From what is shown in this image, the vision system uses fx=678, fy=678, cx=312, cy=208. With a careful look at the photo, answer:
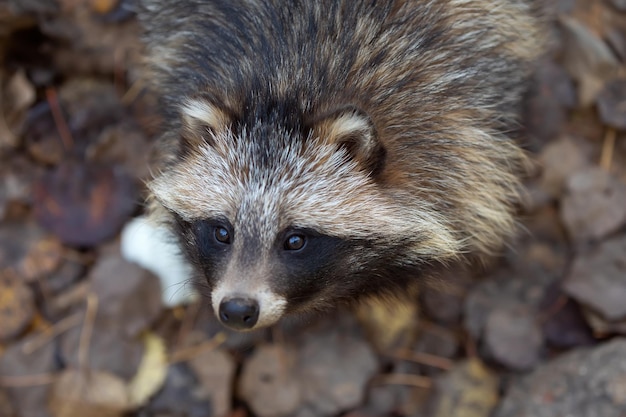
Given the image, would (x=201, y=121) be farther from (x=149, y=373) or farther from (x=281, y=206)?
(x=149, y=373)

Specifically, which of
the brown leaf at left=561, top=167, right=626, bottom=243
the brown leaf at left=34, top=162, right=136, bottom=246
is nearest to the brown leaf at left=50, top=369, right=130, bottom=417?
the brown leaf at left=34, top=162, right=136, bottom=246

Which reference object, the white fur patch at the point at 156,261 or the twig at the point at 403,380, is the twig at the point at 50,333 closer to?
the white fur patch at the point at 156,261

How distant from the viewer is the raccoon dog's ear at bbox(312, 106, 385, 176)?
93.0 inches

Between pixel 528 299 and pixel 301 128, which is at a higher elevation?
pixel 301 128

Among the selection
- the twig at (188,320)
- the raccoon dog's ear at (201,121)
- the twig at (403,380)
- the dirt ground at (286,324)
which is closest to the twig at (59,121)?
the dirt ground at (286,324)

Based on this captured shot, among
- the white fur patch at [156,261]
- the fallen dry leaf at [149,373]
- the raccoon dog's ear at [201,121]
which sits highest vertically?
the raccoon dog's ear at [201,121]

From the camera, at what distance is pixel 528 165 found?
354 cm

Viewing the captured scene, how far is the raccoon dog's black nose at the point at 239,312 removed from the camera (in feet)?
7.85

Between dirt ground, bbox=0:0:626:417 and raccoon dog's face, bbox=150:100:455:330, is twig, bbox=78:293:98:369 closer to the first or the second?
dirt ground, bbox=0:0:626:417

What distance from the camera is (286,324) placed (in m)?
3.63

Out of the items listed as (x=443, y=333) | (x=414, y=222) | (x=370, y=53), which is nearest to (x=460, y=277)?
(x=443, y=333)

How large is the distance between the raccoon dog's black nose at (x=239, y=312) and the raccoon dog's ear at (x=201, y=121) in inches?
24.0

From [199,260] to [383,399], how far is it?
152 cm

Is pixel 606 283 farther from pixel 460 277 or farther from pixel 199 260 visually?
pixel 199 260
